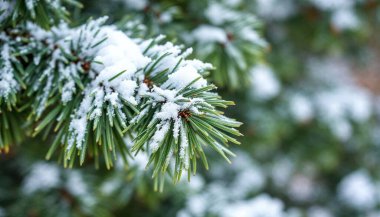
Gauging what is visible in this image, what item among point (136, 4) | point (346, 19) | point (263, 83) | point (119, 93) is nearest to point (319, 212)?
point (263, 83)

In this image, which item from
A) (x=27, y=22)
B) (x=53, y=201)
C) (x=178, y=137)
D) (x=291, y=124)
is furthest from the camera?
(x=291, y=124)

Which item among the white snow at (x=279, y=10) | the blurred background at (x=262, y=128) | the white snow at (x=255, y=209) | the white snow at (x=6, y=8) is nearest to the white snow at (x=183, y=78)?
the blurred background at (x=262, y=128)

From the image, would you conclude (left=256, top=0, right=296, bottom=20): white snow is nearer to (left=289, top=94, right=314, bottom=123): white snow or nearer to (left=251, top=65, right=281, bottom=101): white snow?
(left=251, top=65, right=281, bottom=101): white snow

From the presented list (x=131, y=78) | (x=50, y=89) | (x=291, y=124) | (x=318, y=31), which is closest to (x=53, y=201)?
(x=50, y=89)

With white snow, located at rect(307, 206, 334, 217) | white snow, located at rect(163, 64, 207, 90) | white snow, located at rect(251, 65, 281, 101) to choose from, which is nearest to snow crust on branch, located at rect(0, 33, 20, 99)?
white snow, located at rect(163, 64, 207, 90)

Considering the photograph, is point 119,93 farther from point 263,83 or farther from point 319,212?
point 319,212

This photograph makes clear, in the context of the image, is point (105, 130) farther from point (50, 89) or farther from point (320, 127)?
point (320, 127)
